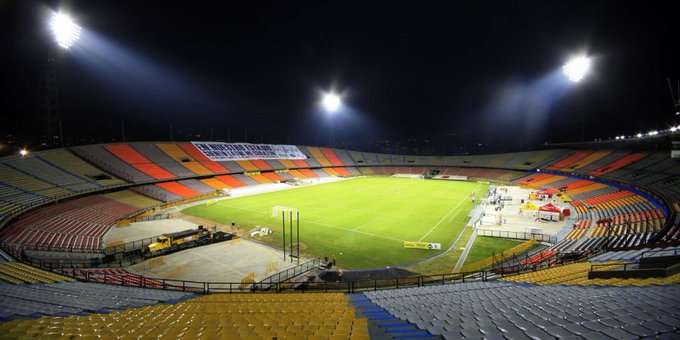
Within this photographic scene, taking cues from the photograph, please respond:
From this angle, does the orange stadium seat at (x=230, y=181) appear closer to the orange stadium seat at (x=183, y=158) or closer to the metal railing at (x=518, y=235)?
the orange stadium seat at (x=183, y=158)

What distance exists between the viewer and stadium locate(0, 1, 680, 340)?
23.7 feet

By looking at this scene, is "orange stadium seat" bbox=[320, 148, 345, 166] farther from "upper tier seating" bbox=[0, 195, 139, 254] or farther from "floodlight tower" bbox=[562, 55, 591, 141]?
"upper tier seating" bbox=[0, 195, 139, 254]

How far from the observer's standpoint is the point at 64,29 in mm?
37188

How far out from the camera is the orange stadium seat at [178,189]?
45.5m

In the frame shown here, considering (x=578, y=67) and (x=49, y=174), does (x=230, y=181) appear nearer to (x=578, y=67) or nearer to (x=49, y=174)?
(x=49, y=174)

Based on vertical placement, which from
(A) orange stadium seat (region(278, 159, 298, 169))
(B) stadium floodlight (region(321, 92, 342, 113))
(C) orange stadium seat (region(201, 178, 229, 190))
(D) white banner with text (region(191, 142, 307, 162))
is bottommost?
(C) orange stadium seat (region(201, 178, 229, 190))

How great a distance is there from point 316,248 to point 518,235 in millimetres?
18347

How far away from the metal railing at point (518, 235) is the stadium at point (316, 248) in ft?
0.58

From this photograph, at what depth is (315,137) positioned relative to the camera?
10094cm

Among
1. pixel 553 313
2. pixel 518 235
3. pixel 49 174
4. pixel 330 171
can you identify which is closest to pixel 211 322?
pixel 553 313

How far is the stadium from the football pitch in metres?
0.30

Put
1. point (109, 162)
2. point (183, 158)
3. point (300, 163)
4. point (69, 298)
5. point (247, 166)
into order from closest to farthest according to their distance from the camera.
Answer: point (69, 298) → point (109, 162) → point (183, 158) → point (247, 166) → point (300, 163)

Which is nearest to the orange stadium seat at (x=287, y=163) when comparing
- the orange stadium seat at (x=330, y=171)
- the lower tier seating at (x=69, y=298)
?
the orange stadium seat at (x=330, y=171)

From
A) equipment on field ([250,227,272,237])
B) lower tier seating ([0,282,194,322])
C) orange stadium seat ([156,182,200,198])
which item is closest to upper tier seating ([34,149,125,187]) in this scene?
orange stadium seat ([156,182,200,198])
